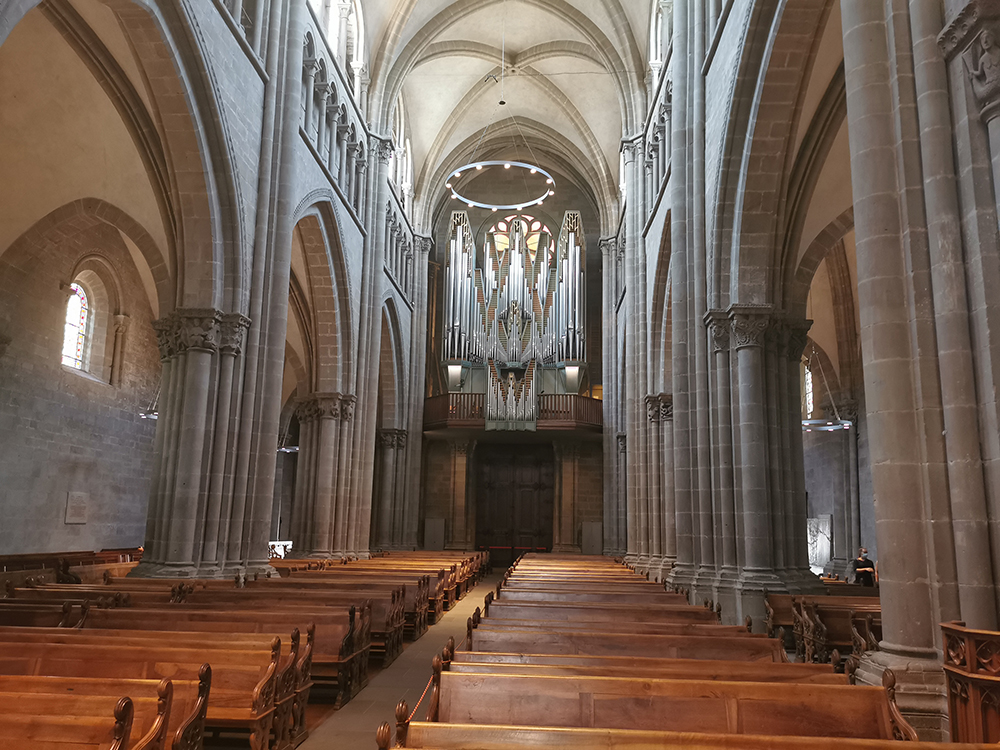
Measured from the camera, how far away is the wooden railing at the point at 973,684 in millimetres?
4332

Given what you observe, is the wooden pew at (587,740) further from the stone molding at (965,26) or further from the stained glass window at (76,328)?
the stained glass window at (76,328)

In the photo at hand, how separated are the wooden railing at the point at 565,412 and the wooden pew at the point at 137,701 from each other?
24587 millimetres

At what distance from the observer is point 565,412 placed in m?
29.2

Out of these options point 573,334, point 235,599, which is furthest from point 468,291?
point 235,599

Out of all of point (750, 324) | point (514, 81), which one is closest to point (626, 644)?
point (750, 324)

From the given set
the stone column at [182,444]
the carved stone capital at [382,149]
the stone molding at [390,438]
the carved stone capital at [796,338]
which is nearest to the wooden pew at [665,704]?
the carved stone capital at [796,338]

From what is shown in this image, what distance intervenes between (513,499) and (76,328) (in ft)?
57.2

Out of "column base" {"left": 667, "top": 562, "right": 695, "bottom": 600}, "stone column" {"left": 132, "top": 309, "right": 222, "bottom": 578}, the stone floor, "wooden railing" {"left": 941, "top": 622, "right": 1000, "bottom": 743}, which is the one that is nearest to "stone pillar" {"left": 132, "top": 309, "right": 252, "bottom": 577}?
"stone column" {"left": 132, "top": 309, "right": 222, "bottom": 578}

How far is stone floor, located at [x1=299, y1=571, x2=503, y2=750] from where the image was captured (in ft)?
21.9

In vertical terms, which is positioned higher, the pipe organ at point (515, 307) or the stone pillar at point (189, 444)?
the pipe organ at point (515, 307)

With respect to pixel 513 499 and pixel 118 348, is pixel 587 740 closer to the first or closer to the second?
pixel 118 348

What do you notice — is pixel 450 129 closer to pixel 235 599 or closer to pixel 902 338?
pixel 235 599

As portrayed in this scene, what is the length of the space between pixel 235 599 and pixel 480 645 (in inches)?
174

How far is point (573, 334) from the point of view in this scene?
31.4 m
